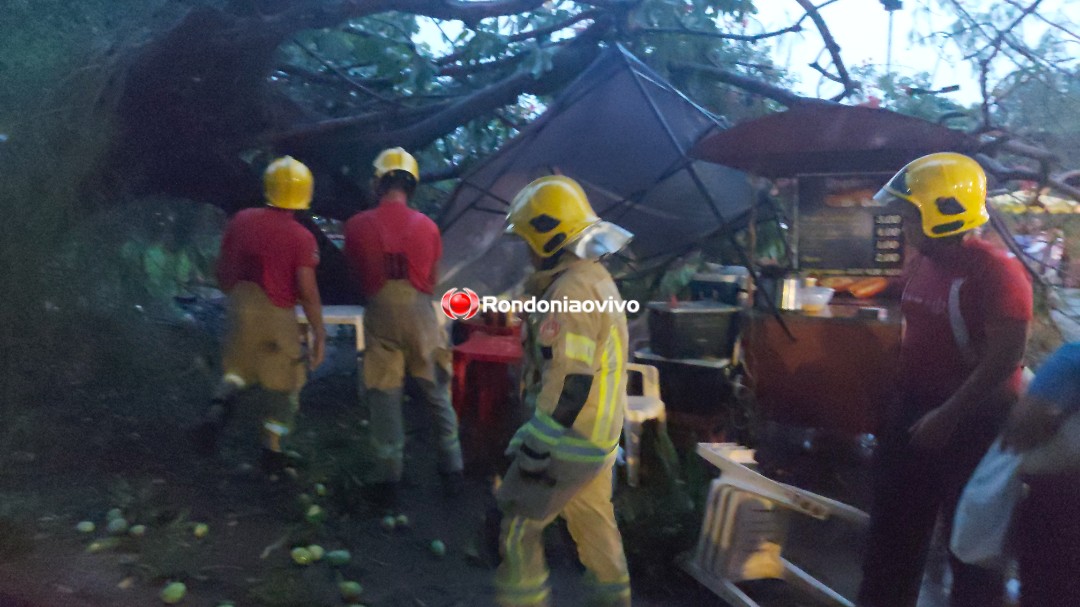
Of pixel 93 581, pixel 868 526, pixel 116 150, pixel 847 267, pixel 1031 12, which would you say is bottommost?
pixel 93 581

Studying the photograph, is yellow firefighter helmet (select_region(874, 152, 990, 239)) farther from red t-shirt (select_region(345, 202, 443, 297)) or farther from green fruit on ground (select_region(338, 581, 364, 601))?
green fruit on ground (select_region(338, 581, 364, 601))

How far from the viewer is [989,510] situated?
6.57 feet

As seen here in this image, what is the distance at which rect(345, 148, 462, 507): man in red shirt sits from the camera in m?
3.44

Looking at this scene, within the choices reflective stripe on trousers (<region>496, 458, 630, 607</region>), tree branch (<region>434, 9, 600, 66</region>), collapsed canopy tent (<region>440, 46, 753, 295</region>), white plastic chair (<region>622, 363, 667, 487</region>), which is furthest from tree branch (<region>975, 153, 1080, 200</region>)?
tree branch (<region>434, 9, 600, 66</region>)

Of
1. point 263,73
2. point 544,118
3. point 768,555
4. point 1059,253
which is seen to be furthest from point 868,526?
point 263,73

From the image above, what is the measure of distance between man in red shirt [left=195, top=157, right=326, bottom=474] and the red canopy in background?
2065mm

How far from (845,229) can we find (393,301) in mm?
2365

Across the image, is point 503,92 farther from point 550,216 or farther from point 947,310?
point 947,310

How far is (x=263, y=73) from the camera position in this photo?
433 centimetres

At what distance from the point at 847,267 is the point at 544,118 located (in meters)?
1.93

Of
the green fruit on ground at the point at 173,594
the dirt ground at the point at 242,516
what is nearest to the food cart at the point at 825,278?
the dirt ground at the point at 242,516

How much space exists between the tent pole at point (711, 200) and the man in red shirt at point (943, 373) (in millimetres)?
1284

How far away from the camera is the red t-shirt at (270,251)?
3426 mm

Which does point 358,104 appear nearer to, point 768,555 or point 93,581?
point 93,581
